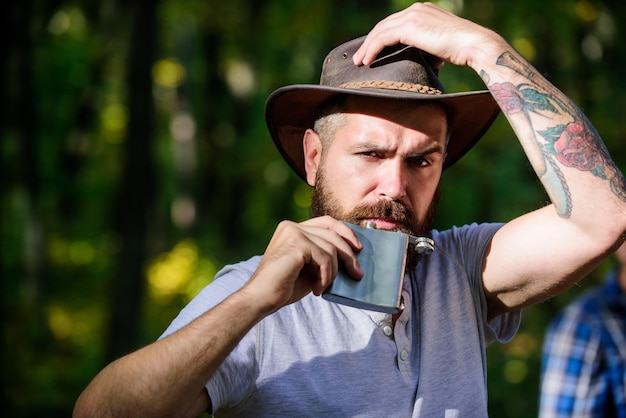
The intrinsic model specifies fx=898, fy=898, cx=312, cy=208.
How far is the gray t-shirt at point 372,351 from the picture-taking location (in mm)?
2268

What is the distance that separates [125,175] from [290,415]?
7.73 meters

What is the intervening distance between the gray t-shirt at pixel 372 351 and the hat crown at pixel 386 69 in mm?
519

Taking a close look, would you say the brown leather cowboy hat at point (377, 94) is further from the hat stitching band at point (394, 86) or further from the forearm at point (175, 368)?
the forearm at point (175, 368)

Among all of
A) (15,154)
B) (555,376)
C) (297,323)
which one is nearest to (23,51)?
(15,154)

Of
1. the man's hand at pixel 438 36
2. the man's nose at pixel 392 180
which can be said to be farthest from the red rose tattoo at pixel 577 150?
the man's nose at pixel 392 180

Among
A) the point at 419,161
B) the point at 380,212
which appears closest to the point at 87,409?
the point at 380,212

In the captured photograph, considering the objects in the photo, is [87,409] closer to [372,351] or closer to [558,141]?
[372,351]

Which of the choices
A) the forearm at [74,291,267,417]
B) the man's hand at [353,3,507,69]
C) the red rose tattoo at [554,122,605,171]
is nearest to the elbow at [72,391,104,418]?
the forearm at [74,291,267,417]

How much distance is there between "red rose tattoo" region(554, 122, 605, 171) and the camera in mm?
2453

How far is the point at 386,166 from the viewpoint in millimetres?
2543

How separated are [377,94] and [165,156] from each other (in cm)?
1918

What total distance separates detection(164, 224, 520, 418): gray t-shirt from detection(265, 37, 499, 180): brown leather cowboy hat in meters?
0.40

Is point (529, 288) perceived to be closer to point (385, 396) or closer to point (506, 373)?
point (385, 396)

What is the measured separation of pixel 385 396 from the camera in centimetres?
239
